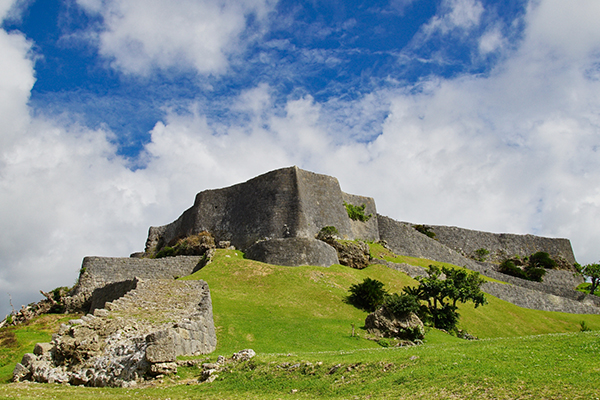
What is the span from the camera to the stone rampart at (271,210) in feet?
130

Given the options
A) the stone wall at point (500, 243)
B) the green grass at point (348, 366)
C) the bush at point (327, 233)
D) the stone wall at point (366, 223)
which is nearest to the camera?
the green grass at point (348, 366)

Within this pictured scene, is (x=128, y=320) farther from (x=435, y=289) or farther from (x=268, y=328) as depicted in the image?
(x=435, y=289)

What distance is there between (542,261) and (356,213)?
30488mm

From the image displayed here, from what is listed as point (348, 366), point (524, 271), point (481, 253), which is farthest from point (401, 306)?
point (481, 253)

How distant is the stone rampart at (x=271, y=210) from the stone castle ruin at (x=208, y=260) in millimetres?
114

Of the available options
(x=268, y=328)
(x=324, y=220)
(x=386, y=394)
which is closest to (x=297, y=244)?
(x=324, y=220)

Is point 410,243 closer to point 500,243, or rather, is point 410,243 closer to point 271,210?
point 271,210

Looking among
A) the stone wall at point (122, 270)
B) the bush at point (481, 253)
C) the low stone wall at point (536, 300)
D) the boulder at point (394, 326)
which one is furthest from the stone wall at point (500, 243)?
the boulder at point (394, 326)

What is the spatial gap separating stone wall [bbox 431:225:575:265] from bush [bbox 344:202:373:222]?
16.9 metres

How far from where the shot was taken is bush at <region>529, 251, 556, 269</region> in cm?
6031

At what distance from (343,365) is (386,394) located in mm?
2665

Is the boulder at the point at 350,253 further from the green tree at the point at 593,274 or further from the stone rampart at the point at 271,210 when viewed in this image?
the green tree at the point at 593,274

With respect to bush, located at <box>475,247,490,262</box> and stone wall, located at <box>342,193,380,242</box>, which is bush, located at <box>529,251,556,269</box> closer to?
bush, located at <box>475,247,490,262</box>

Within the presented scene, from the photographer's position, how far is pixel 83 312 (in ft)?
97.1
